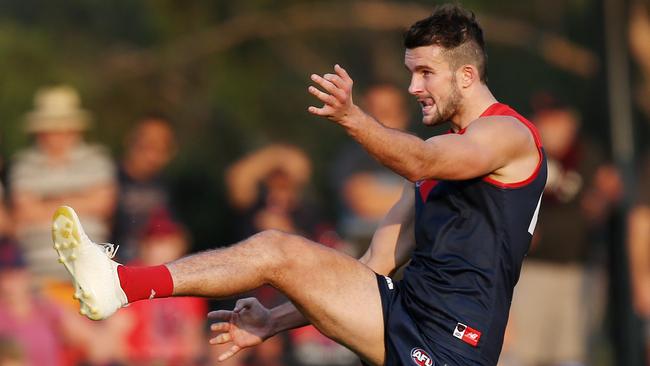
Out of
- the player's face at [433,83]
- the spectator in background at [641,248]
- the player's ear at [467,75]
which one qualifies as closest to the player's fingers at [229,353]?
the player's face at [433,83]

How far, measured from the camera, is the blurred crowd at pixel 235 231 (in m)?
10.5

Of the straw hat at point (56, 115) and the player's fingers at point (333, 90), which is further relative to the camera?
the straw hat at point (56, 115)

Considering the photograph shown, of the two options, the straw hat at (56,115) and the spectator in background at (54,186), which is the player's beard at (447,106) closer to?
the spectator in background at (54,186)

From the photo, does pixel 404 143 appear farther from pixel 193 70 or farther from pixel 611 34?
pixel 193 70

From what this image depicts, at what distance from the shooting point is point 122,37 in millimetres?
17953

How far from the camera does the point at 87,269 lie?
611cm

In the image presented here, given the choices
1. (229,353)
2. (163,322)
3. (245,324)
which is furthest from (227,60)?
(229,353)

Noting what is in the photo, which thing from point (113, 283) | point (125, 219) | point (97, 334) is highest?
point (113, 283)

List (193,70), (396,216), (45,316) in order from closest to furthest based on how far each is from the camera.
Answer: (396,216) → (45,316) → (193,70)

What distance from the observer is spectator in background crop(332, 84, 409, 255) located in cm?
1169

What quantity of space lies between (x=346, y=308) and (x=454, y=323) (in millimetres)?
515

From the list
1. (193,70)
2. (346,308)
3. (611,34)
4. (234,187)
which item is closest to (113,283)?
(346,308)

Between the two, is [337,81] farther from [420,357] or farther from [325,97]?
[420,357]

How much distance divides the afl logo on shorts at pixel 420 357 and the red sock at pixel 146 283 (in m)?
1.19
